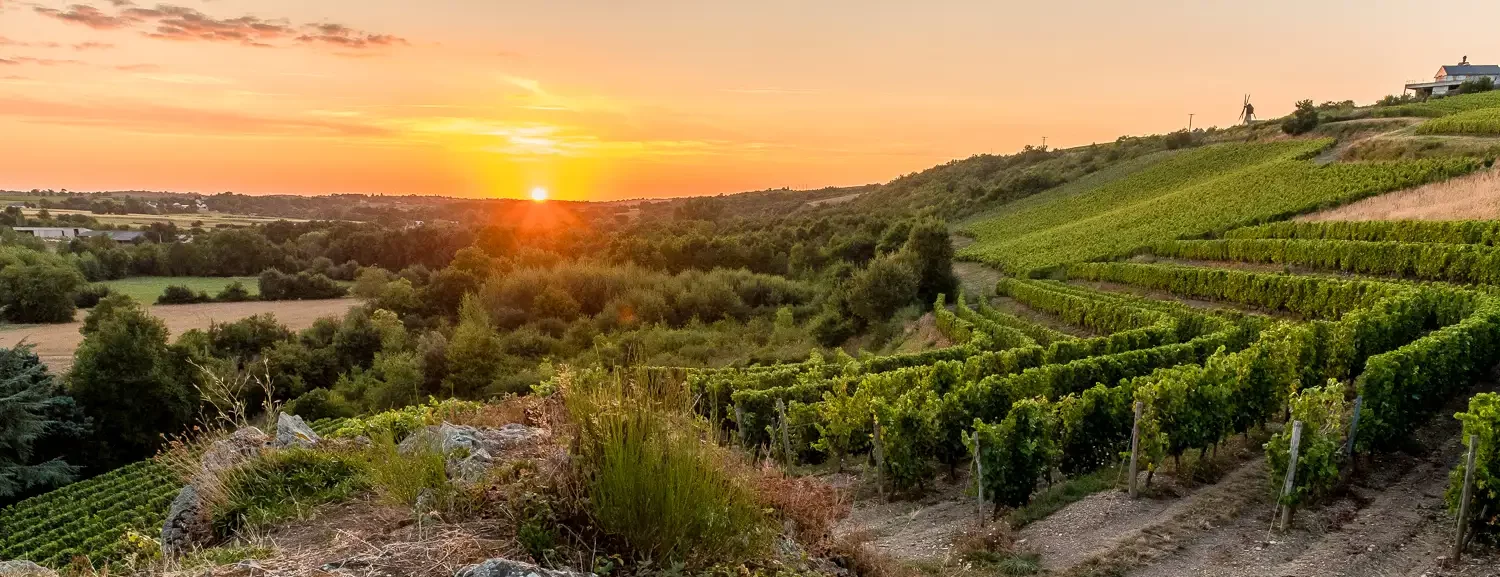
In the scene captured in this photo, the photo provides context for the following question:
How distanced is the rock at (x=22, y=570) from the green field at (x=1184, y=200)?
149 ft

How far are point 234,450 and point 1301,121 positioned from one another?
83.3 metres

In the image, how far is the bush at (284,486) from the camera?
256 inches

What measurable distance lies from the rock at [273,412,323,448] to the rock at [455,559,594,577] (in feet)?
15.6

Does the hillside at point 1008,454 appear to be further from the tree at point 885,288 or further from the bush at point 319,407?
the bush at point 319,407

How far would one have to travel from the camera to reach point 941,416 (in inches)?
512

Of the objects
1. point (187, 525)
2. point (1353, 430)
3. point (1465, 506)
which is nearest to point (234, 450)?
point (187, 525)

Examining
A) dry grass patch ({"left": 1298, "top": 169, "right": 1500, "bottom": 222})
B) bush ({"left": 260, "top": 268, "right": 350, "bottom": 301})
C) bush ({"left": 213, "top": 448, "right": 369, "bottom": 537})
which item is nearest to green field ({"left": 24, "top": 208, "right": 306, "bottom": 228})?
bush ({"left": 260, "top": 268, "right": 350, "bottom": 301})

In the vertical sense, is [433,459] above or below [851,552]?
above

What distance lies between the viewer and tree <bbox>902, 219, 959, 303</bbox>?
148 ft

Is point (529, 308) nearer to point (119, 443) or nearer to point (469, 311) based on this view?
point (469, 311)

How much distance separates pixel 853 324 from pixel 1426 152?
123 ft

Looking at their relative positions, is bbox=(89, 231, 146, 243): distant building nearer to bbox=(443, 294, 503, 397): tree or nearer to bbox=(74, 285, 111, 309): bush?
bbox=(74, 285, 111, 309): bush

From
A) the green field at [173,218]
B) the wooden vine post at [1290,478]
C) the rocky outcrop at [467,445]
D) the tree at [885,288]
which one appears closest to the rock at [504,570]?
the rocky outcrop at [467,445]

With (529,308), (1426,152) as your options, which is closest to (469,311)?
(529,308)
